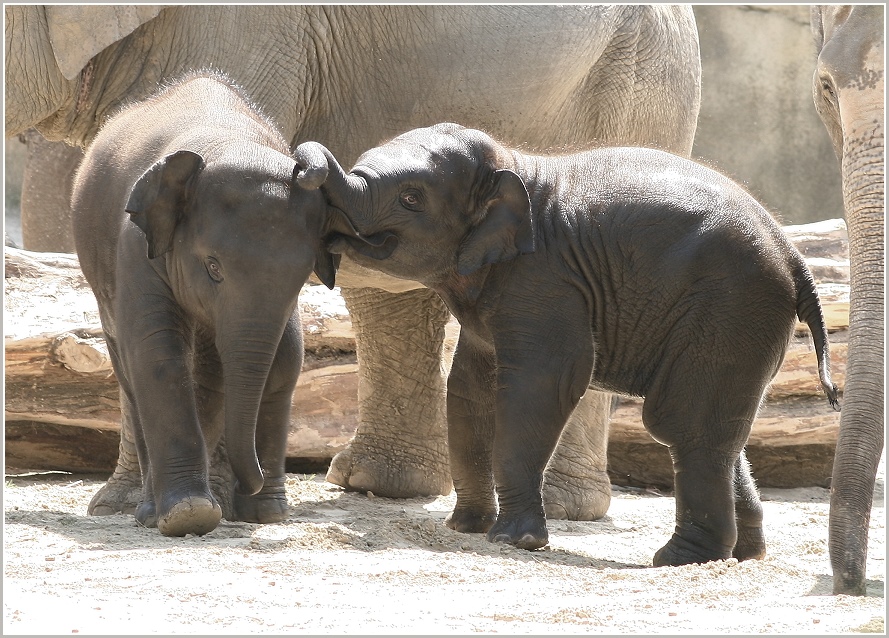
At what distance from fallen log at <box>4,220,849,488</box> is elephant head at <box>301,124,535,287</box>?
7.50ft

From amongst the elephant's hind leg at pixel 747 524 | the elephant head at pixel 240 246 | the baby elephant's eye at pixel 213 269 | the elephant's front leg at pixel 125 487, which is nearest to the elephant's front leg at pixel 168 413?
the elephant head at pixel 240 246

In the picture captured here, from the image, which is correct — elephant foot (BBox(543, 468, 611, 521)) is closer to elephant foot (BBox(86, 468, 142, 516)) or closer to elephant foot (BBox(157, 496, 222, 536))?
elephant foot (BBox(86, 468, 142, 516))

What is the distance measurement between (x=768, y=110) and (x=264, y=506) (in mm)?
10433

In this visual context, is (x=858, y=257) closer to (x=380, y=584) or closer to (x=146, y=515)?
(x=380, y=584)

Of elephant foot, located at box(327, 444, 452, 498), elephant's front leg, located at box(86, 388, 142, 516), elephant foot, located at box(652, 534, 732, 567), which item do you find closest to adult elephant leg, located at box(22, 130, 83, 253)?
elephant foot, located at box(327, 444, 452, 498)

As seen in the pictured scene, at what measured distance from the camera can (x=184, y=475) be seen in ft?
14.7

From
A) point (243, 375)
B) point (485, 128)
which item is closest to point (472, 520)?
point (243, 375)

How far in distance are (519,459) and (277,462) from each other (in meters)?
0.98

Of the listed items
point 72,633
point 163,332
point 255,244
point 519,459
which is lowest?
point 72,633

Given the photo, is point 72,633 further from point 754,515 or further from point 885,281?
point 754,515

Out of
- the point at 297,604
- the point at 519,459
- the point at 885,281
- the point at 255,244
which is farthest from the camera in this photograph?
the point at 519,459

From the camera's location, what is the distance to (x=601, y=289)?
4.79 metres

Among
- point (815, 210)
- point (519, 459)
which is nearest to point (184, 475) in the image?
point (519, 459)

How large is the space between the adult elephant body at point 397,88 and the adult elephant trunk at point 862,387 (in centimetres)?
238
